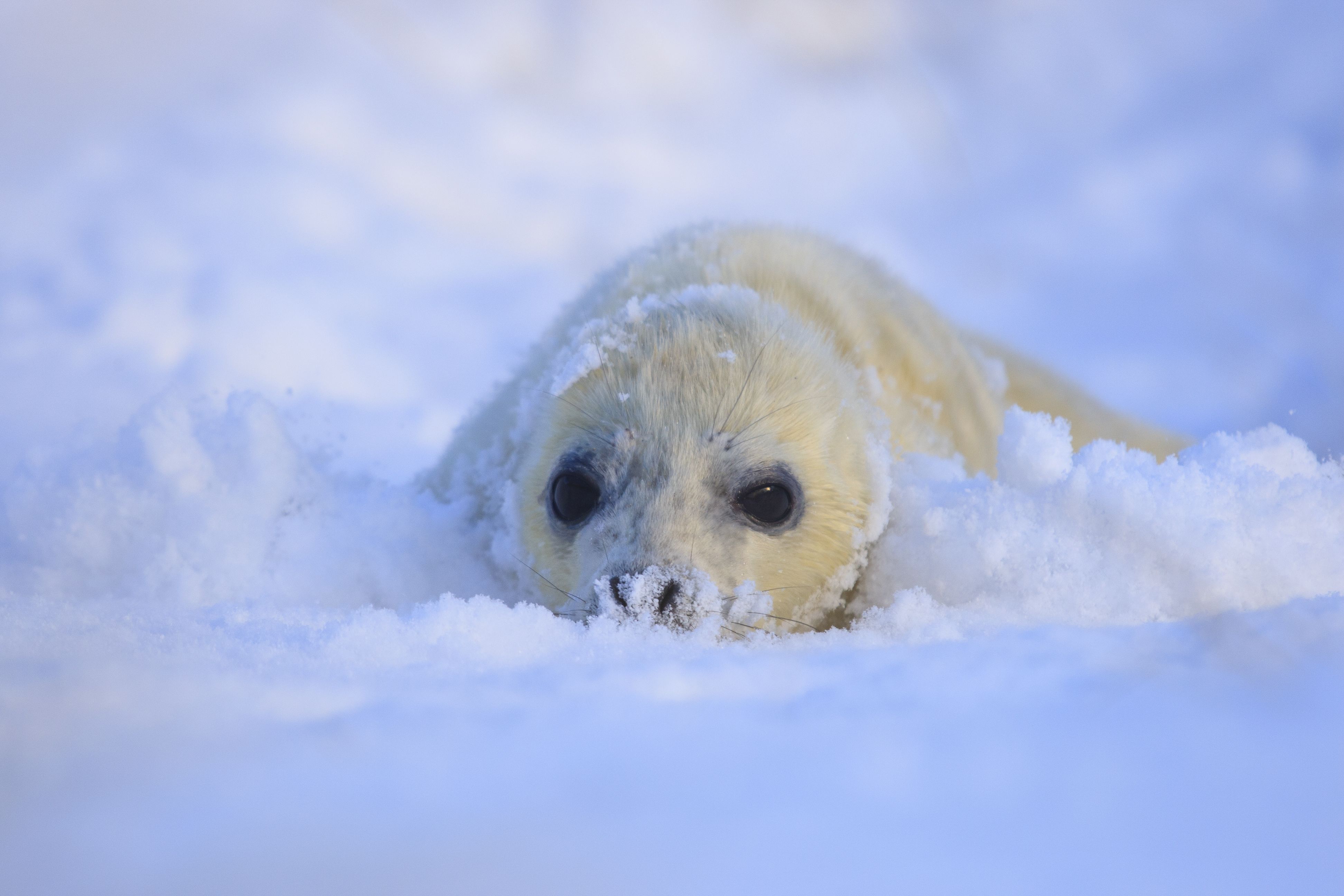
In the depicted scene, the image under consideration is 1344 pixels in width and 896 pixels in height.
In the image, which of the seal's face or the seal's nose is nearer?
the seal's nose

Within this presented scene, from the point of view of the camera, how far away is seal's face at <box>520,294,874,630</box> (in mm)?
1872

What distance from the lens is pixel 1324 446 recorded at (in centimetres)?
189

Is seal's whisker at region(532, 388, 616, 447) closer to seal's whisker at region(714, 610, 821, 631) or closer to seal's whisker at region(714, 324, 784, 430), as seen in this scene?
seal's whisker at region(714, 324, 784, 430)

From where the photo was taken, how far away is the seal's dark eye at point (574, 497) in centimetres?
204

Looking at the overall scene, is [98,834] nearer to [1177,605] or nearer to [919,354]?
[1177,605]

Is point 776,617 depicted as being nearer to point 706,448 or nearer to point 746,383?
point 706,448

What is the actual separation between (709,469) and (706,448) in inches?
1.8

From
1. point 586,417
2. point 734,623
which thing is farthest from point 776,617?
point 586,417

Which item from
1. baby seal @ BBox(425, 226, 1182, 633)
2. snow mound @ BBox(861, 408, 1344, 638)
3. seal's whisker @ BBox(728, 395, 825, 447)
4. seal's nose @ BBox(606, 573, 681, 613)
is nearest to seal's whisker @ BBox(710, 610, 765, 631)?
baby seal @ BBox(425, 226, 1182, 633)

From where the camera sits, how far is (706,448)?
198 centimetres

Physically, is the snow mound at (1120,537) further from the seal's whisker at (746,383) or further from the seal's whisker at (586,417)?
the seal's whisker at (586,417)

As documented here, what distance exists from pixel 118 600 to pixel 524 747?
1228mm

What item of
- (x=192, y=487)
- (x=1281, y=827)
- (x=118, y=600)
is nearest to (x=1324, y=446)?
(x=1281, y=827)

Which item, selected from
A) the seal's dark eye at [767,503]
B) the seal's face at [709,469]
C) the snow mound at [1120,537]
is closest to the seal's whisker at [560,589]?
the seal's face at [709,469]
